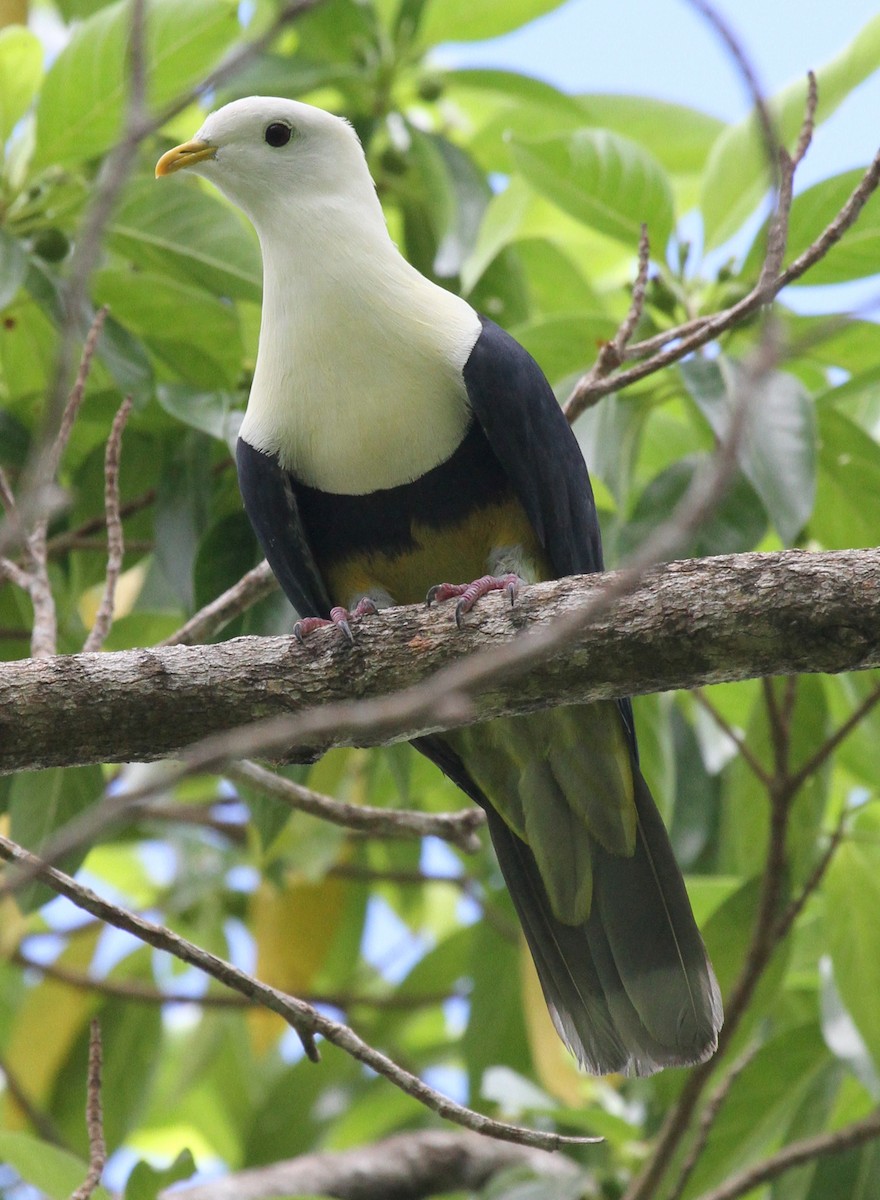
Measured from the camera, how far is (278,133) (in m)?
3.16

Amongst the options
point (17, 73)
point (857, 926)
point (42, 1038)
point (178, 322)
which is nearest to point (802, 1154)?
point (857, 926)

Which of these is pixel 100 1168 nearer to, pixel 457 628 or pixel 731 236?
pixel 457 628

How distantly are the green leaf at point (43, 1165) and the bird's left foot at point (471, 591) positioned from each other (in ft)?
4.88

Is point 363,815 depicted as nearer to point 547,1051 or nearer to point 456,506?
point 456,506

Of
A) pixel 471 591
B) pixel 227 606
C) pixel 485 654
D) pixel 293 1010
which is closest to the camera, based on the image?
pixel 485 654

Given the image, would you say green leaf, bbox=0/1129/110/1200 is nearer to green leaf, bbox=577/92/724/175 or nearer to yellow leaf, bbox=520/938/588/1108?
yellow leaf, bbox=520/938/588/1108

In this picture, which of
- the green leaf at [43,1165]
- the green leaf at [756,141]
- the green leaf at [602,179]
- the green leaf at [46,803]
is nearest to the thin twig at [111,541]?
the green leaf at [46,803]

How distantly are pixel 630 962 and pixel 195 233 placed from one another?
2.01 metres

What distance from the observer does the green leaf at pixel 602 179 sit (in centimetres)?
334

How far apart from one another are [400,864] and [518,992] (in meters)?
0.83

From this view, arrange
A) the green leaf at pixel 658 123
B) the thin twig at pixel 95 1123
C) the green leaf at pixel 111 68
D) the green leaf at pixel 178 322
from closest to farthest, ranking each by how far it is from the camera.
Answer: the thin twig at pixel 95 1123, the green leaf at pixel 111 68, the green leaf at pixel 178 322, the green leaf at pixel 658 123

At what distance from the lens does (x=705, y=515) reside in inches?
41.1

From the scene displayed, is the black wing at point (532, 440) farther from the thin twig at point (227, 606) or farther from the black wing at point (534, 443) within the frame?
the thin twig at point (227, 606)

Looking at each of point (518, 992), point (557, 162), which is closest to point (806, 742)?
point (518, 992)
